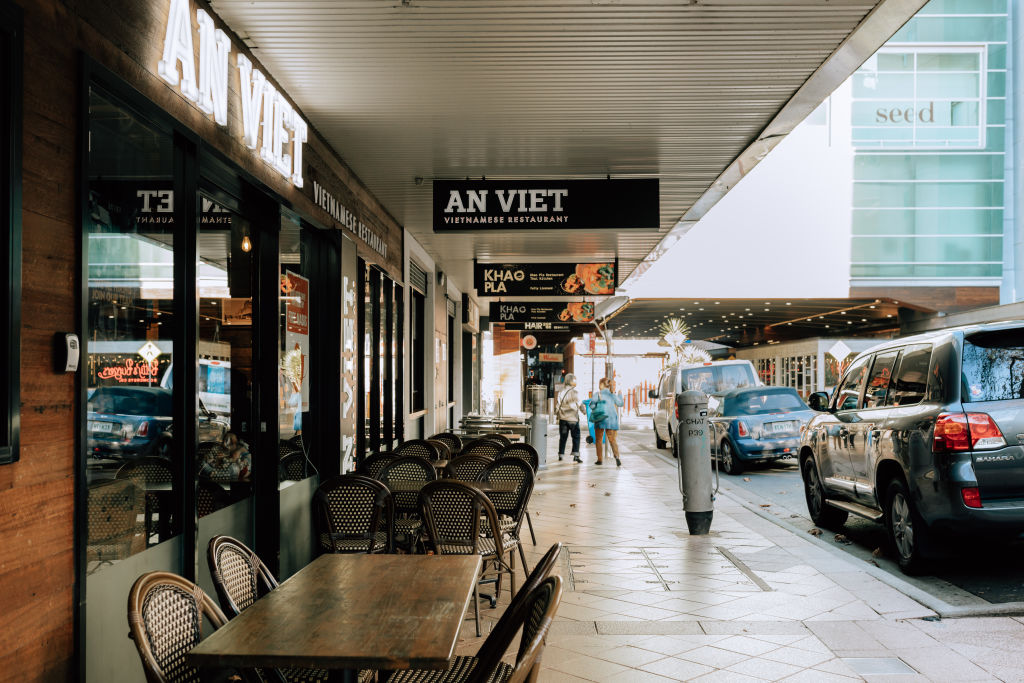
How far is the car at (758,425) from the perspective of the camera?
14359mm

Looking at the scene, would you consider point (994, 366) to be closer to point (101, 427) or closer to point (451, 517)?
point (451, 517)

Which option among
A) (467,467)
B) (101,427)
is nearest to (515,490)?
(467,467)

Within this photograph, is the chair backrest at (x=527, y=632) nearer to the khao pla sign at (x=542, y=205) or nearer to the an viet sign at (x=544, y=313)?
the khao pla sign at (x=542, y=205)

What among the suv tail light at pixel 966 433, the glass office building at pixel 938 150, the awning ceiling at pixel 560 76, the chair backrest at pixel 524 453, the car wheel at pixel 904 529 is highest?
the glass office building at pixel 938 150

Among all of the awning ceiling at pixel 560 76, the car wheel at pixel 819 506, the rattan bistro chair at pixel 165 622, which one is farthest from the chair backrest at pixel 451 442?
the rattan bistro chair at pixel 165 622

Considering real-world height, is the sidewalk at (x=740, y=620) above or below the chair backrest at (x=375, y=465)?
below

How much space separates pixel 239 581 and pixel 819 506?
6984mm

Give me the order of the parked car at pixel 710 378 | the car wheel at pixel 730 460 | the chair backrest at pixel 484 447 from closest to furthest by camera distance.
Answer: the chair backrest at pixel 484 447 < the car wheel at pixel 730 460 < the parked car at pixel 710 378

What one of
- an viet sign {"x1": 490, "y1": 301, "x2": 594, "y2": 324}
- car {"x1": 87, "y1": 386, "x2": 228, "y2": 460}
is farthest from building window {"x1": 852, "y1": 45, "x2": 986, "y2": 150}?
car {"x1": 87, "y1": 386, "x2": 228, "y2": 460}

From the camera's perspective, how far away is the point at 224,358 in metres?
5.23

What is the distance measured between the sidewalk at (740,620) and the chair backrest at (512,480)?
0.67 meters

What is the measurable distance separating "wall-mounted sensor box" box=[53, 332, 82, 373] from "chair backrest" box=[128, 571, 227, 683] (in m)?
0.83

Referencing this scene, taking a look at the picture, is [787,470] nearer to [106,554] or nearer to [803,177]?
[106,554]

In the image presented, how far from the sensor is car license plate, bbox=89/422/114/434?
354 centimetres
